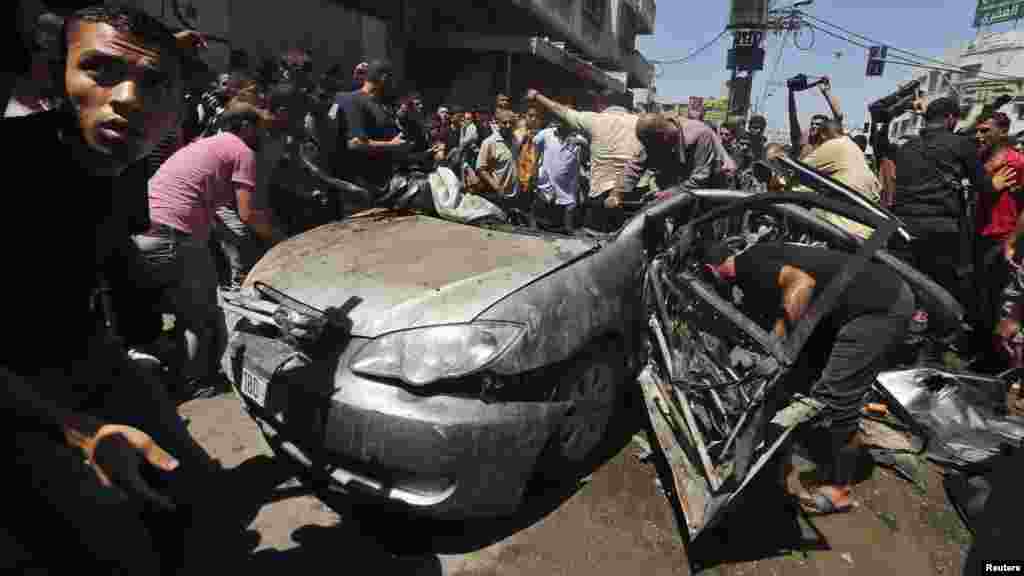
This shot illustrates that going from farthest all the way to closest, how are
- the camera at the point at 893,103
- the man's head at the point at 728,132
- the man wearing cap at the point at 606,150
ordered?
the man's head at the point at 728,132, the camera at the point at 893,103, the man wearing cap at the point at 606,150

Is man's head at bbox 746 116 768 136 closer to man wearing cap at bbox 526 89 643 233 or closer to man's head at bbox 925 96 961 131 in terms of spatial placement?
man wearing cap at bbox 526 89 643 233

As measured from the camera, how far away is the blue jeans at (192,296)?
2.87 m

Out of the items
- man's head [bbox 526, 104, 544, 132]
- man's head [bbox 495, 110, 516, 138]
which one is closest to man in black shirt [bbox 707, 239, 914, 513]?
man's head [bbox 495, 110, 516, 138]

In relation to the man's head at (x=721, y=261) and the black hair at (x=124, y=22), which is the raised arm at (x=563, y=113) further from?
the black hair at (x=124, y=22)

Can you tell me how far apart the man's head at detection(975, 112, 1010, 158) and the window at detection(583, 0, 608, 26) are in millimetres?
20529

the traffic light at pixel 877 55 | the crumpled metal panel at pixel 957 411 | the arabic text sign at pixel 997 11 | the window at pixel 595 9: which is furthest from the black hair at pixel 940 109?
the arabic text sign at pixel 997 11

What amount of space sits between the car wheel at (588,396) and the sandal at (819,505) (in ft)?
3.72

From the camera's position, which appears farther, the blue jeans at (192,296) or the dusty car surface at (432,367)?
the blue jeans at (192,296)

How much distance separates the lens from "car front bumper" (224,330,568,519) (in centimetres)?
194

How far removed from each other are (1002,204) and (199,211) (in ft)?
21.7

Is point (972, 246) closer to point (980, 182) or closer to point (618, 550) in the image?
point (980, 182)

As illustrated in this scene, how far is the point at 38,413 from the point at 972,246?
656cm

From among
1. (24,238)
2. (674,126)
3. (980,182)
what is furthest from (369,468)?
(980,182)

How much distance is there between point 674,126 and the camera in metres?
5.10
